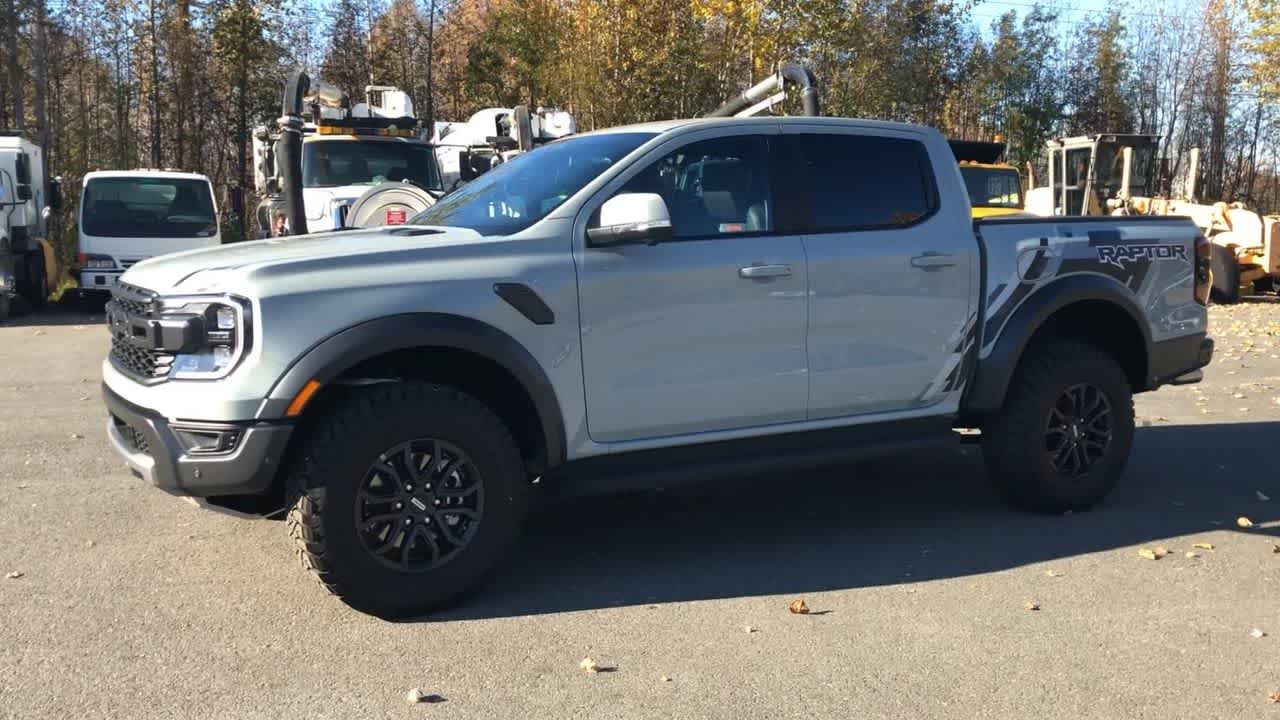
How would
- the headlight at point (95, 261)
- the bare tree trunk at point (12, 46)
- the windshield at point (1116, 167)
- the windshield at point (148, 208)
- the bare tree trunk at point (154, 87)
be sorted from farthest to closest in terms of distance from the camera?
the bare tree trunk at point (154, 87), the bare tree trunk at point (12, 46), the windshield at point (1116, 167), the windshield at point (148, 208), the headlight at point (95, 261)

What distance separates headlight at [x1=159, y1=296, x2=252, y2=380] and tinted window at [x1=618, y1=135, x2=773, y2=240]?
166cm

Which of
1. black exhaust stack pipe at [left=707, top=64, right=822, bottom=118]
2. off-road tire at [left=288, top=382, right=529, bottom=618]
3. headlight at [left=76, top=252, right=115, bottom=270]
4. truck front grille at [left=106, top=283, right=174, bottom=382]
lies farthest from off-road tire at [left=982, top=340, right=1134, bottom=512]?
headlight at [left=76, top=252, right=115, bottom=270]

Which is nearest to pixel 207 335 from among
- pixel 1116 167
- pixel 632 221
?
pixel 632 221

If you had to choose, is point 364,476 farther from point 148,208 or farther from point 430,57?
point 430,57

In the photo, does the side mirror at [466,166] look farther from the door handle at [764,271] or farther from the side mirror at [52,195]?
the side mirror at [52,195]

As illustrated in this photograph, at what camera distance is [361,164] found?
555 inches

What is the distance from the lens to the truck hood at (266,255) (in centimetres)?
412

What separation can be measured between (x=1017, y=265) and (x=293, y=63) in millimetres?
24987

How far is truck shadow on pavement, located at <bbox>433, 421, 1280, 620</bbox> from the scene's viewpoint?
15.8ft

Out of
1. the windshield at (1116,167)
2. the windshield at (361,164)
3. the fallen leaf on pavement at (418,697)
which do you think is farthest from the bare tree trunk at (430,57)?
the fallen leaf on pavement at (418,697)

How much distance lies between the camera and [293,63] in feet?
90.0

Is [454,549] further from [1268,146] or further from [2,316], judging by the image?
[1268,146]

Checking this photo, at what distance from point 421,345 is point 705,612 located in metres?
1.52

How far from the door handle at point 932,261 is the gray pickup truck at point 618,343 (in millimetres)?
41
